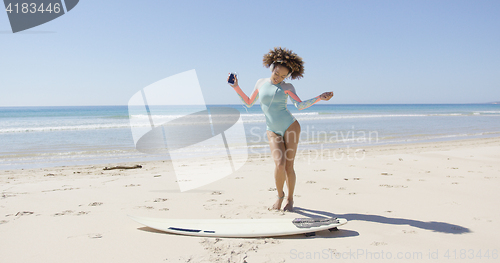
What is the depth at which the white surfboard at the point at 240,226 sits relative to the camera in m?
2.90

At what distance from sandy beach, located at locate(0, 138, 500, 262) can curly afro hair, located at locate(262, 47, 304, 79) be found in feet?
6.03

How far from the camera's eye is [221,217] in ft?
11.5

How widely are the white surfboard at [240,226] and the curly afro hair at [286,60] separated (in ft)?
6.07

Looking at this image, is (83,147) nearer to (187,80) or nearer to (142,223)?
(187,80)

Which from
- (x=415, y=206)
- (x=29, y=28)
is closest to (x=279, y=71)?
(x=415, y=206)

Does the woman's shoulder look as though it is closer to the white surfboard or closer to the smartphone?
the smartphone

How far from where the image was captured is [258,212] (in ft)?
12.1

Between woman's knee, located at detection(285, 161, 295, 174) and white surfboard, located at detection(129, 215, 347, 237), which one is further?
woman's knee, located at detection(285, 161, 295, 174)

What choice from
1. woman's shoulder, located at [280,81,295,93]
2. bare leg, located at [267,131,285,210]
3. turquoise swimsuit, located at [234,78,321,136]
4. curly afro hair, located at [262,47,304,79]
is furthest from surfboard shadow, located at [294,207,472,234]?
curly afro hair, located at [262,47,304,79]

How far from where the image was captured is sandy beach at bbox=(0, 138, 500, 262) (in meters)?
2.55

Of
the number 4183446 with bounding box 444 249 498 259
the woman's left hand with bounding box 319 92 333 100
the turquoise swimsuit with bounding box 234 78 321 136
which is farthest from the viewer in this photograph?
the turquoise swimsuit with bounding box 234 78 321 136

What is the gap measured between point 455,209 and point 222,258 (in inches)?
121

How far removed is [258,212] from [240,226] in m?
0.65

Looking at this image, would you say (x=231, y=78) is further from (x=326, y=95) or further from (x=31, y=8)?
(x=31, y=8)
